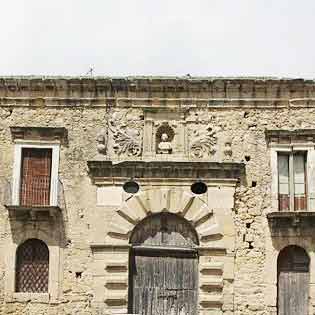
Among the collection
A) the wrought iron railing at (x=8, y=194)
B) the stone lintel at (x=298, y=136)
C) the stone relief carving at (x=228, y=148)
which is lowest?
the wrought iron railing at (x=8, y=194)

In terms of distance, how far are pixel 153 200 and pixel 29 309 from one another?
144 inches

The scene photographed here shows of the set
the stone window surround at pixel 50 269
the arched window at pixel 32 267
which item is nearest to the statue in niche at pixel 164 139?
the stone window surround at pixel 50 269

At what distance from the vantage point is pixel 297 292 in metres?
18.9

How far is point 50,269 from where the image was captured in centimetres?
1905

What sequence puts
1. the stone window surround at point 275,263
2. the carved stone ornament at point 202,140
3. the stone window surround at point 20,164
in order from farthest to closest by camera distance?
1. the carved stone ornament at point 202,140
2. the stone window surround at point 20,164
3. the stone window surround at point 275,263

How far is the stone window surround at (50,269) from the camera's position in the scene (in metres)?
19.0

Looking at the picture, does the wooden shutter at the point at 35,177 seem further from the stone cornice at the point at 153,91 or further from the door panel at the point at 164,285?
the door panel at the point at 164,285

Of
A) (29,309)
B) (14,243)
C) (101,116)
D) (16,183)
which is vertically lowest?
(29,309)

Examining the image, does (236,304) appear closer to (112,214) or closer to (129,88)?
(112,214)

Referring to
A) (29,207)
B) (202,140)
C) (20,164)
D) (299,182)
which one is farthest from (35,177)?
(299,182)

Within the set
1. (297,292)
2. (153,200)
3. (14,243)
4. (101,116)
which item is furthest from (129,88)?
(297,292)

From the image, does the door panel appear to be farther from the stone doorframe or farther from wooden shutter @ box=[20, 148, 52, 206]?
wooden shutter @ box=[20, 148, 52, 206]

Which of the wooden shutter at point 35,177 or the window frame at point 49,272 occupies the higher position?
the wooden shutter at point 35,177

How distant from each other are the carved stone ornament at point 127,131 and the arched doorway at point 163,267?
1634 mm
